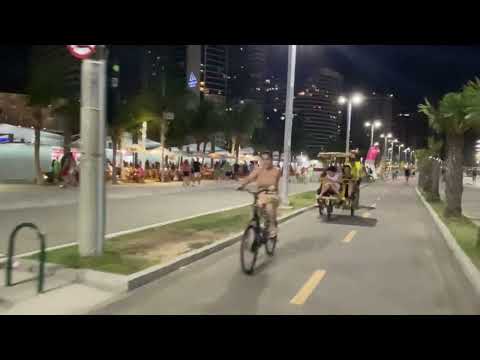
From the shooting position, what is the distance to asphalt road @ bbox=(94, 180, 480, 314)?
5930mm

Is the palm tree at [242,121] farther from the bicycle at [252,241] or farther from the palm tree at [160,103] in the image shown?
the bicycle at [252,241]

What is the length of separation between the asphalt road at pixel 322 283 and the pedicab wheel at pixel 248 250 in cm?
19

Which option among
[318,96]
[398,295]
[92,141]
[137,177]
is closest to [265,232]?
[398,295]

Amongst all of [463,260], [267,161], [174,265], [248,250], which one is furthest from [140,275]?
[463,260]

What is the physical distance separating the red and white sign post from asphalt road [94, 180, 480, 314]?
1.51 meters

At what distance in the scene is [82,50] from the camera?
7434mm

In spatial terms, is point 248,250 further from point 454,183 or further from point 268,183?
point 454,183

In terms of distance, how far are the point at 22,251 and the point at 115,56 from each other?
3.83 m

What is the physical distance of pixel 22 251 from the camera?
838 cm

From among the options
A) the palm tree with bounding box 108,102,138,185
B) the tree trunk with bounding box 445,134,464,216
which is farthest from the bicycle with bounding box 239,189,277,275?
the palm tree with bounding box 108,102,138,185

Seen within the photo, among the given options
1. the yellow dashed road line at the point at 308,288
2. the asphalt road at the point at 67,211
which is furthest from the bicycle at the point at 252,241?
the asphalt road at the point at 67,211

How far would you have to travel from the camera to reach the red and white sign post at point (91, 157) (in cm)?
770
